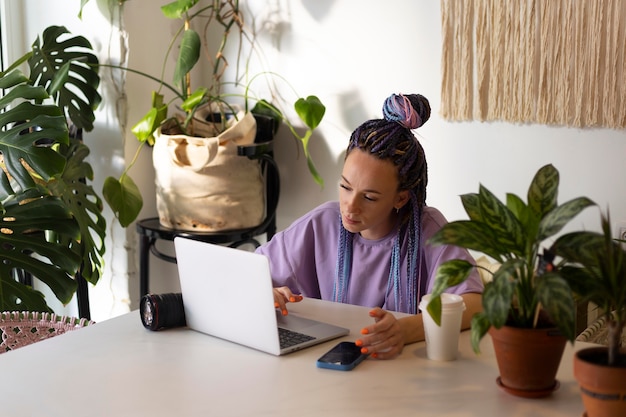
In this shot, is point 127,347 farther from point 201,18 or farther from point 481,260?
point 201,18

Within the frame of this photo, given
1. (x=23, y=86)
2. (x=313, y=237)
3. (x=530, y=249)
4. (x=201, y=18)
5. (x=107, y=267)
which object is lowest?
(x=107, y=267)

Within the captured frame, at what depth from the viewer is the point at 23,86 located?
2559 millimetres

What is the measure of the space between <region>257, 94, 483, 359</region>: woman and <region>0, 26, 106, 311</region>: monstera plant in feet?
2.32

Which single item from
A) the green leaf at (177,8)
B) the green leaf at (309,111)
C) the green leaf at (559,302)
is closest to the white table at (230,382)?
the green leaf at (559,302)

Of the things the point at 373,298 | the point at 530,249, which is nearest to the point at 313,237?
the point at 373,298

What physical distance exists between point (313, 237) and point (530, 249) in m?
0.97

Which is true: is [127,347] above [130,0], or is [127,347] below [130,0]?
below

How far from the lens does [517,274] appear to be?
1.32 metres

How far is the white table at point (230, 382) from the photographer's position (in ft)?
4.60

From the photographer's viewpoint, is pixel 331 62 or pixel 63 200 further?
pixel 331 62

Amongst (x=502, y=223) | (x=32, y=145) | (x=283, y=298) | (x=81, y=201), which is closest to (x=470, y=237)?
(x=502, y=223)

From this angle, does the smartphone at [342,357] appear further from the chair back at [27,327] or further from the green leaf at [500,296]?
the chair back at [27,327]

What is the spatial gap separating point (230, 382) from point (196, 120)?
1810 mm

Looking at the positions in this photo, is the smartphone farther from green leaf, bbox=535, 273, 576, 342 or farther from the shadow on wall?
the shadow on wall
